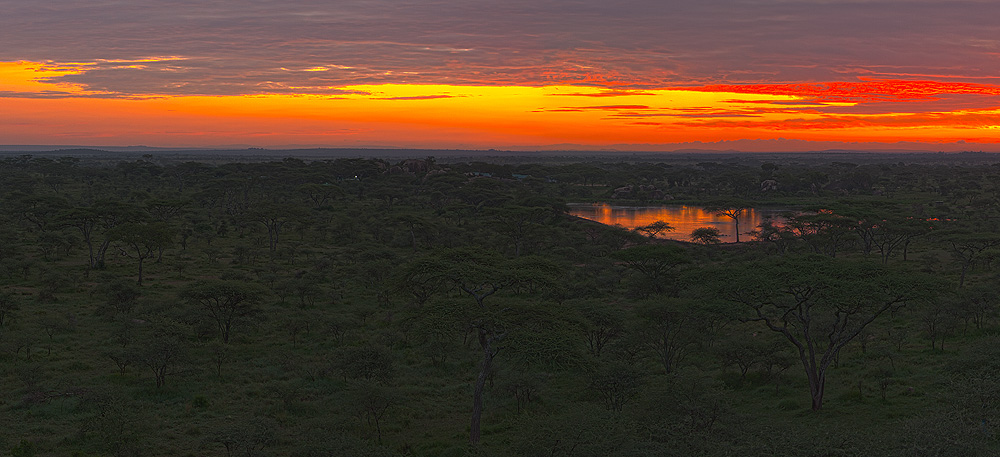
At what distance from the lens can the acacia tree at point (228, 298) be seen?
101 ft

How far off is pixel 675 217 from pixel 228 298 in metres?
84.4

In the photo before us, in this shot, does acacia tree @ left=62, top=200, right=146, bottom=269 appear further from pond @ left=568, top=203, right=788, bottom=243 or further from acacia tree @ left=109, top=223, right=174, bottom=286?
pond @ left=568, top=203, right=788, bottom=243

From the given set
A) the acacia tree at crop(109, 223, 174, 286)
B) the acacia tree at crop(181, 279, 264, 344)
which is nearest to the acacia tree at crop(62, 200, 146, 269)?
the acacia tree at crop(109, 223, 174, 286)

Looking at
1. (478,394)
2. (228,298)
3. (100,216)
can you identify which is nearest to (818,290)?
(478,394)

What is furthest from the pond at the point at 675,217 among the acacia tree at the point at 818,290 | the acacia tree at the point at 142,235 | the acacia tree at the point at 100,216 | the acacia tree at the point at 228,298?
the acacia tree at the point at 100,216

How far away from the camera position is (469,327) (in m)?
21.5

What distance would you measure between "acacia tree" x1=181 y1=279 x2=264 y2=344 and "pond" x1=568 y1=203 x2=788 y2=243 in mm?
55073

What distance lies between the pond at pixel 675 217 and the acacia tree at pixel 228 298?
181 feet

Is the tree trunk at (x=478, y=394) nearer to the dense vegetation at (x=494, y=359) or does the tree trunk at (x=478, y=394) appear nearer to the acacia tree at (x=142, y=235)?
the dense vegetation at (x=494, y=359)

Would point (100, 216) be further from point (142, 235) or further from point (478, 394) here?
point (478, 394)

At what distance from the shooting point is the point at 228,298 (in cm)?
3150

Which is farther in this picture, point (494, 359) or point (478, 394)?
point (494, 359)

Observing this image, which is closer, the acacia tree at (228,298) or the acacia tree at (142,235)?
the acacia tree at (228,298)

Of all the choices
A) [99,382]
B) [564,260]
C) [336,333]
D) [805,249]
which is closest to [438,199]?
[564,260]
